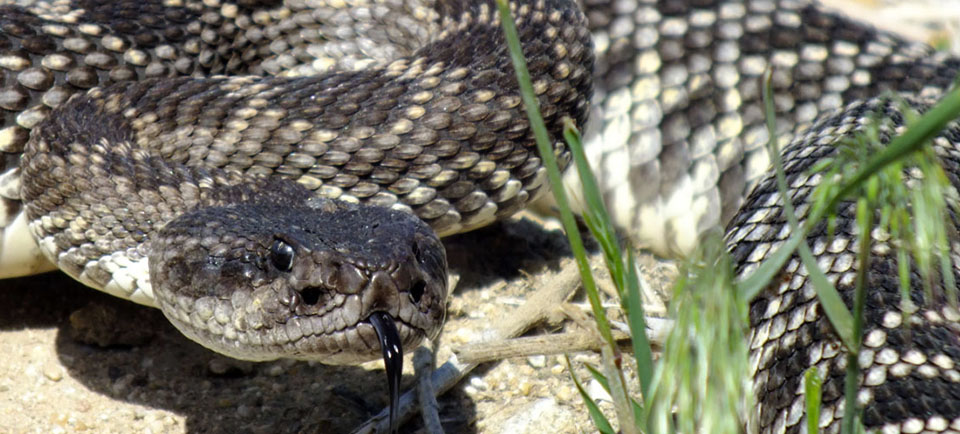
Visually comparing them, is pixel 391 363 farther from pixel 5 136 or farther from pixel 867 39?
pixel 867 39

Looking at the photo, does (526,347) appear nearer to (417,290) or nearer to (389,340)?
(417,290)

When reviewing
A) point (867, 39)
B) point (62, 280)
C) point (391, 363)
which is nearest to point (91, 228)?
point (62, 280)

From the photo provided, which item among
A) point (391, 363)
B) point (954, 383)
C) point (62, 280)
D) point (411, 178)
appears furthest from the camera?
point (62, 280)

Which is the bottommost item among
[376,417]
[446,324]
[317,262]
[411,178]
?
[446,324]

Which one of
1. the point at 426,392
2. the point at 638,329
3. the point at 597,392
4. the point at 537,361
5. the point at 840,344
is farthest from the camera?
the point at 537,361

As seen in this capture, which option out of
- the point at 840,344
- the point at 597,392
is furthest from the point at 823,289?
the point at 597,392

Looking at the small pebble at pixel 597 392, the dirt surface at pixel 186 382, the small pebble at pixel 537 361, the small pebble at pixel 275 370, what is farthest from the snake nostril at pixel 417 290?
the small pebble at pixel 275 370

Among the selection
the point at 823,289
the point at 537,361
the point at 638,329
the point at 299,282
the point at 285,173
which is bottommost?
the point at 537,361
